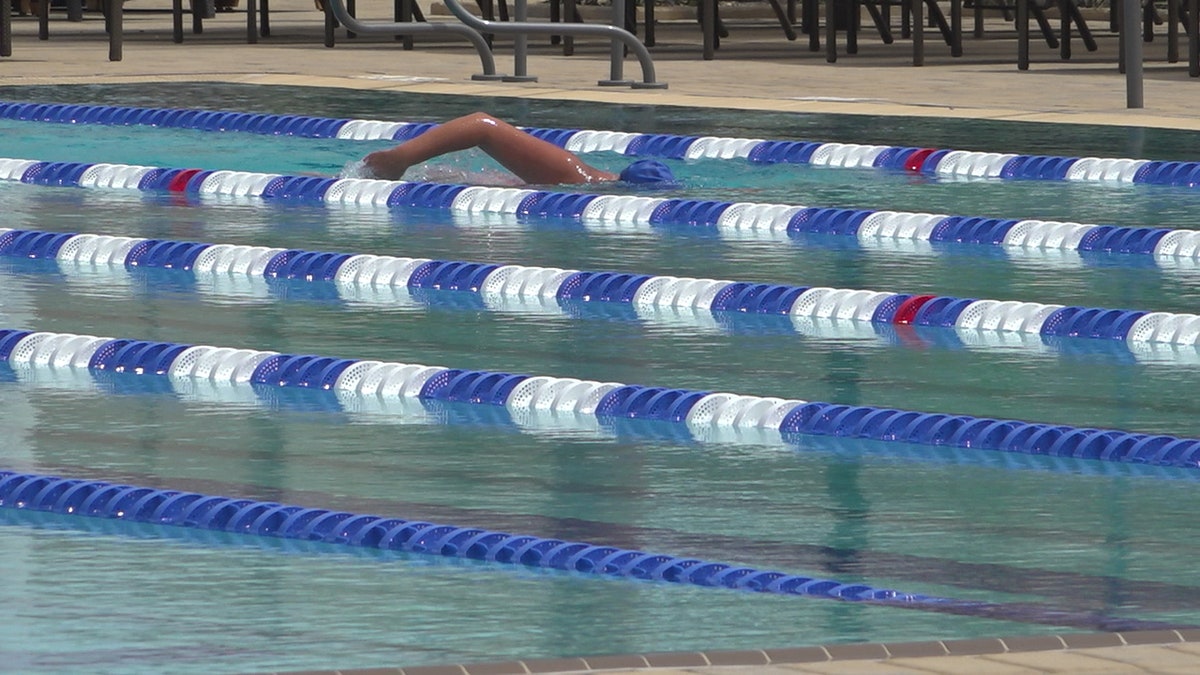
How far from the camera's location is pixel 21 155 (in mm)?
11281

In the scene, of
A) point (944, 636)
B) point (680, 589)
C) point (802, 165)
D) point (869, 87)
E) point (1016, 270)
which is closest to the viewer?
point (944, 636)

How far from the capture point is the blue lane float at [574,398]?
17.2 feet

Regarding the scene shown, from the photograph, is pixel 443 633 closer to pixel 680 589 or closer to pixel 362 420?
pixel 680 589

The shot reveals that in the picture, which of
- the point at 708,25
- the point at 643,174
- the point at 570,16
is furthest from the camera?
the point at 570,16

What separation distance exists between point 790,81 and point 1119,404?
8.67 meters

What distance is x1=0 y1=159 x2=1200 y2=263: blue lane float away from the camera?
27.4ft

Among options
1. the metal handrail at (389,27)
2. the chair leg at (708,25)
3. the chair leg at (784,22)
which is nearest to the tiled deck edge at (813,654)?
the metal handrail at (389,27)

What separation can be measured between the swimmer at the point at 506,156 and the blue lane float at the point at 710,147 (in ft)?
2.86

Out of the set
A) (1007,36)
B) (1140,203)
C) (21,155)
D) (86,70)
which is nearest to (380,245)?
(1140,203)

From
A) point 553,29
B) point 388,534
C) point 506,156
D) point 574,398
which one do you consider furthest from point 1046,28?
point 388,534

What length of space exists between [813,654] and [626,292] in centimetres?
390

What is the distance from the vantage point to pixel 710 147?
35.6 ft

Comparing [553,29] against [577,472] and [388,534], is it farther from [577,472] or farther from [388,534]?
[388,534]

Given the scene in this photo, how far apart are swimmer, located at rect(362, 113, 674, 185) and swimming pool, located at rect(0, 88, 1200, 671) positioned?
2.84 feet
